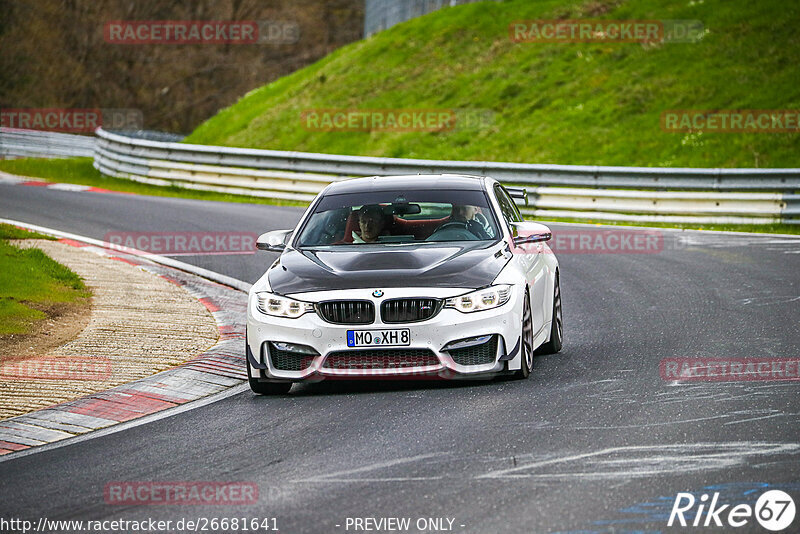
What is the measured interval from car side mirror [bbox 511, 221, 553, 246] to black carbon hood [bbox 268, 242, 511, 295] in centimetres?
18

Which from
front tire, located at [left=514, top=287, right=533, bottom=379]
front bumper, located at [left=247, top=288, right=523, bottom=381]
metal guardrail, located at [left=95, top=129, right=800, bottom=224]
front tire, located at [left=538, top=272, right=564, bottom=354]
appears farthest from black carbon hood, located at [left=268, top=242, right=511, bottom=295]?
metal guardrail, located at [left=95, top=129, right=800, bottom=224]

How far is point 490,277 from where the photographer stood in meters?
8.62

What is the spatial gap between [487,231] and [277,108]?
104ft

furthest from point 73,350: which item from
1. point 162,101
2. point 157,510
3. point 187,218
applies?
point 162,101

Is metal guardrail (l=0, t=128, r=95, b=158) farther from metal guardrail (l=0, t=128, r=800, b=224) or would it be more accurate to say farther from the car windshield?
the car windshield

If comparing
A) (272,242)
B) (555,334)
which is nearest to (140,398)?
(272,242)

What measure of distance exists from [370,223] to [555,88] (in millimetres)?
24708

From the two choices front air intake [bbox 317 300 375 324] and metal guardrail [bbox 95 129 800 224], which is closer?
front air intake [bbox 317 300 375 324]

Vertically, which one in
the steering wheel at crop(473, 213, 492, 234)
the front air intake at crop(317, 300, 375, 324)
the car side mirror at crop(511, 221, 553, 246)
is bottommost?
the front air intake at crop(317, 300, 375, 324)

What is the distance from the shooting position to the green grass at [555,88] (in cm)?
2809

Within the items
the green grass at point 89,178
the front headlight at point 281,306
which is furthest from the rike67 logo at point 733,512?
the green grass at point 89,178

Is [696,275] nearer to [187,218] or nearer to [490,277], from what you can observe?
[490,277]

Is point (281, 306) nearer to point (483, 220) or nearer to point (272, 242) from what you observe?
point (272, 242)

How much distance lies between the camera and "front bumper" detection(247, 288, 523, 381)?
8312mm
